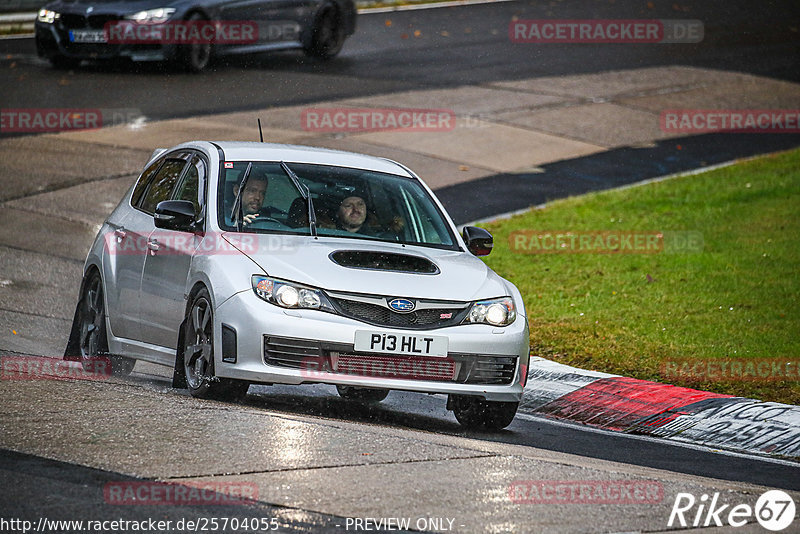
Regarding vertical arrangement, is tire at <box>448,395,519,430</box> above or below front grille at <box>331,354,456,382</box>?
below

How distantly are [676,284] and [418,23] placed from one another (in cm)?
1727

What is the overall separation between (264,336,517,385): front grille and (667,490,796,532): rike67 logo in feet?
6.49

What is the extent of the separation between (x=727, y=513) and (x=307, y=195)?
373 cm

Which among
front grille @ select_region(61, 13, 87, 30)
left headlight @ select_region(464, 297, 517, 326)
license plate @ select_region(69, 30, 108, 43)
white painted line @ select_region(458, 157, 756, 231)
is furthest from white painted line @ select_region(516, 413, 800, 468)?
front grille @ select_region(61, 13, 87, 30)

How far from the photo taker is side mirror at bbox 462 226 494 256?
9.16m

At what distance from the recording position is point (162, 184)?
31.5ft

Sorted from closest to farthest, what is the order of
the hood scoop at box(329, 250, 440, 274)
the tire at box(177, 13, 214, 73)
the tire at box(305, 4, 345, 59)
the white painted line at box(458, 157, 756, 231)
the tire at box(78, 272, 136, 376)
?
the hood scoop at box(329, 250, 440, 274) → the tire at box(78, 272, 136, 376) → the white painted line at box(458, 157, 756, 231) → the tire at box(177, 13, 214, 73) → the tire at box(305, 4, 345, 59)

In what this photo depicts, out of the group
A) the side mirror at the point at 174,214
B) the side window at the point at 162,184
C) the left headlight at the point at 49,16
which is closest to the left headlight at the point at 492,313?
the side mirror at the point at 174,214

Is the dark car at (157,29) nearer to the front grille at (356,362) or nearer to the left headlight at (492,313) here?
the left headlight at (492,313)

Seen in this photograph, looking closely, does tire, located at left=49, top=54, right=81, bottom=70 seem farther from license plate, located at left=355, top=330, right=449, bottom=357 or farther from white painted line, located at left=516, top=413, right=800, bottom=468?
license plate, located at left=355, top=330, right=449, bottom=357

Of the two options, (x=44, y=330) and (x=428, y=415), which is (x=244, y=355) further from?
(x=44, y=330)

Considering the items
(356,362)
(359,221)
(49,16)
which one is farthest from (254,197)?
(49,16)

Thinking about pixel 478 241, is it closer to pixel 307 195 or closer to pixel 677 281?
pixel 307 195

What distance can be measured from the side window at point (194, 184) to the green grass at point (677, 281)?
3139 mm
